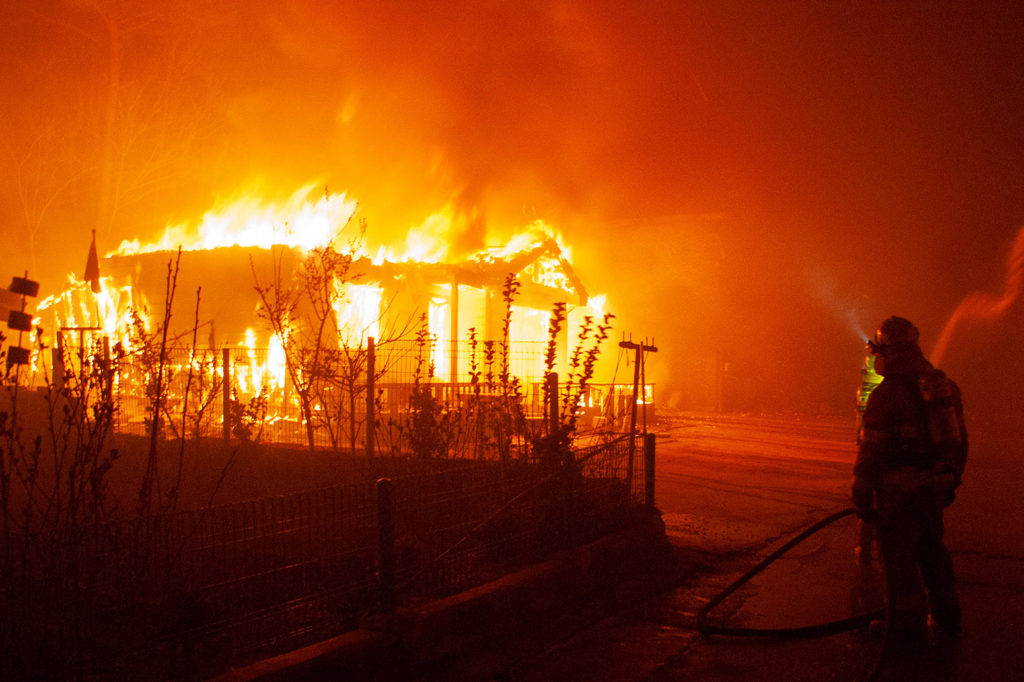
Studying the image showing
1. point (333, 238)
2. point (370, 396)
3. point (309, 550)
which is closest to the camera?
point (309, 550)

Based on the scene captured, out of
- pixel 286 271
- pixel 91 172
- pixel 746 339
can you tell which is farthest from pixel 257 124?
pixel 746 339

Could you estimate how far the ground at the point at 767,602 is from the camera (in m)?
4.65

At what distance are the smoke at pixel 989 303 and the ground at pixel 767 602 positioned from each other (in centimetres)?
1557

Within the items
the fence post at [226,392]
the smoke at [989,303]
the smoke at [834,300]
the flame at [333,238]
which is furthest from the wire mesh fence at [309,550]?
the smoke at [834,300]

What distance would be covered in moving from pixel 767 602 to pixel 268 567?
369 centimetres

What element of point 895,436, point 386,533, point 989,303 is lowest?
point 386,533

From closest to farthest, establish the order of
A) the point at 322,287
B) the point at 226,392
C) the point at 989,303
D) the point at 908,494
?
the point at 908,494 → the point at 226,392 → the point at 322,287 → the point at 989,303

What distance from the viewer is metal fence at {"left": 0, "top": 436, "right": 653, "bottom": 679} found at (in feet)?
13.0

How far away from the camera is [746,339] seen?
2902 centimetres

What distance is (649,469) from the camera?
768cm

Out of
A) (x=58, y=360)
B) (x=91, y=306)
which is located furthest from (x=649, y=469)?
(x=91, y=306)

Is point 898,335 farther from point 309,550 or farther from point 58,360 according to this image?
point 58,360

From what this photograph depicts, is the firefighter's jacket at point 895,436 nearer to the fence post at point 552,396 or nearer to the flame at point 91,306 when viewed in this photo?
the fence post at point 552,396

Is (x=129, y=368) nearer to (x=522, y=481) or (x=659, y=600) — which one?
(x=522, y=481)
